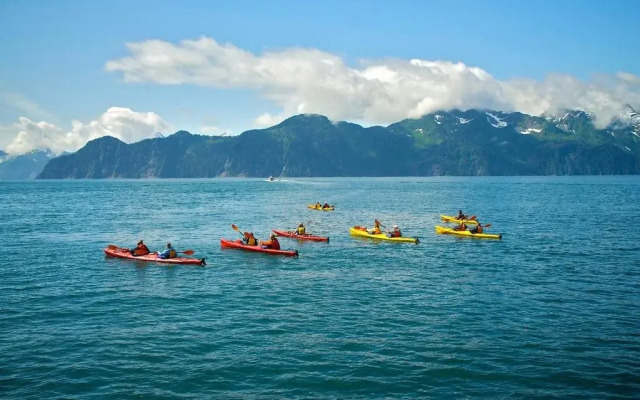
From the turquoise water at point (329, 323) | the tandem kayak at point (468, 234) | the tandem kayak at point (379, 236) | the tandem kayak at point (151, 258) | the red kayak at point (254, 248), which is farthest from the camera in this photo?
the tandem kayak at point (468, 234)

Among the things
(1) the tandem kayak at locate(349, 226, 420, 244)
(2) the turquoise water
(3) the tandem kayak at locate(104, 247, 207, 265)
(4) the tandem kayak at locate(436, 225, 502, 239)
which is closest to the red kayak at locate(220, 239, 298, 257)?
(2) the turquoise water

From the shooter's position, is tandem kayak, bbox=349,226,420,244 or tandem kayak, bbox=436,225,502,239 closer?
tandem kayak, bbox=349,226,420,244

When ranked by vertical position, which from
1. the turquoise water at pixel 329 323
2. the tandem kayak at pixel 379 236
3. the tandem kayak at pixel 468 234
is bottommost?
the turquoise water at pixel 329 323

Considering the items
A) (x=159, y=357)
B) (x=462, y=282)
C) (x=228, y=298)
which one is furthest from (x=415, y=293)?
(x=159, y=357)

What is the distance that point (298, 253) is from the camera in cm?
4981

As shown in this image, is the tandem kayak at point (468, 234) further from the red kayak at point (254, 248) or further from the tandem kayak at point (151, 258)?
the tandem kayak at point (151, 258)

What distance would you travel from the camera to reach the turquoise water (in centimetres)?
2070

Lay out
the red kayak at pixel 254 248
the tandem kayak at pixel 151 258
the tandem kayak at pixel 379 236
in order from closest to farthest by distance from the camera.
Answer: the tandem kayak at pixel 151 258 → the red kayak at pixel 254 248 → the tandem kayak at pixel 379 236

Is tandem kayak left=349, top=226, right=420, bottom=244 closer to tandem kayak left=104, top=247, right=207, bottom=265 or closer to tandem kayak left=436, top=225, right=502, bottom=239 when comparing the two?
tandem kayak left=436, top=225, right=502, bottom=239

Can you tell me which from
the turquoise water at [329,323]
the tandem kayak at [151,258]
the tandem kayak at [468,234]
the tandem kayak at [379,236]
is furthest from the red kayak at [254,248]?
the tandem kayak at [468,234]

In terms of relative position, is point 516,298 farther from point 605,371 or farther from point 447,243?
point 447,243

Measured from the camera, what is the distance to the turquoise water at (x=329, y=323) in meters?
20.7

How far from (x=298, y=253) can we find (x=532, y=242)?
26.8m

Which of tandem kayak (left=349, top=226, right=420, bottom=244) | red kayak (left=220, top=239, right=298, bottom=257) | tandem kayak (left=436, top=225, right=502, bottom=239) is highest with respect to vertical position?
tandem kayak (left=436, top=225, right=502, bottom=239)
